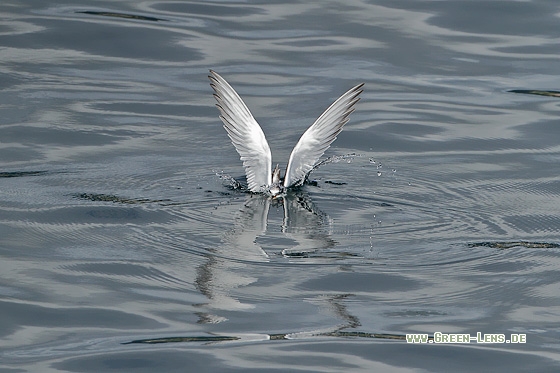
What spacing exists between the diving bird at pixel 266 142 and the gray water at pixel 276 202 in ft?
0.56

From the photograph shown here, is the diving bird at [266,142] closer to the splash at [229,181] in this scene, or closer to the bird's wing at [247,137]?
the bird's wing at [247,137]

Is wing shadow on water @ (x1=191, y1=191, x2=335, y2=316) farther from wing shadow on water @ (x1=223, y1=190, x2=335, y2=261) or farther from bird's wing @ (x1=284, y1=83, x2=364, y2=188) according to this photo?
bird's wing @ (x1=284, y1=83, x2=364, y2=188)

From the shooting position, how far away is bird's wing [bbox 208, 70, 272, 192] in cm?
945

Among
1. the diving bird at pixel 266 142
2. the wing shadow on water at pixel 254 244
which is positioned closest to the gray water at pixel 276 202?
the wing shadow on water at pixel 254 244

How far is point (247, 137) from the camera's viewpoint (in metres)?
9.55

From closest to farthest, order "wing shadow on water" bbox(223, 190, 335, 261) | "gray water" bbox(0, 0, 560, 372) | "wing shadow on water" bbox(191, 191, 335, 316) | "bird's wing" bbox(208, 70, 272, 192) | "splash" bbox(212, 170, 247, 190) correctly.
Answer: "gray water" bbox(0, 0, 560, 372)
"wing shadow on water" bbox(191, 191, 335, 316)
"wing shadow on water" bbox(223, 190, 335, 261)
"bird's wing" bbox(208, 70, 272, 192)
"splash" bbox(212, 170, 247, 190)

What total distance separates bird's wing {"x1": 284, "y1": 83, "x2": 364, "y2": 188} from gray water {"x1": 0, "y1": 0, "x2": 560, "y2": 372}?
0.17 m

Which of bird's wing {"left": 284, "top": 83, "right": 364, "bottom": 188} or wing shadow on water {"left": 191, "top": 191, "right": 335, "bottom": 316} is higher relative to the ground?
bird's wing {"left": 284, "top": 83, "right": 364, "bottom": 188}

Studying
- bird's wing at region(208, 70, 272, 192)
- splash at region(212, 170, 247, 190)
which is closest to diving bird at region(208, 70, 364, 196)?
bird's wing at region(208, 70, 272, 192)

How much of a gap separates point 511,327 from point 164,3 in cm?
1056

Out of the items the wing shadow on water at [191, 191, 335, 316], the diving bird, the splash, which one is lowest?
the wing shadow on water at [191, 191, 335, 316]

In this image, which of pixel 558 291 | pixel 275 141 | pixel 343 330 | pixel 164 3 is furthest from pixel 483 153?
pixel 164 3

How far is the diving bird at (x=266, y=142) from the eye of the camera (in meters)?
9.46

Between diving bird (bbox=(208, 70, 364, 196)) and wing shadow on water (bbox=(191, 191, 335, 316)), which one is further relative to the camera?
diving bird (bbox=(208, 70, 364, 196))
